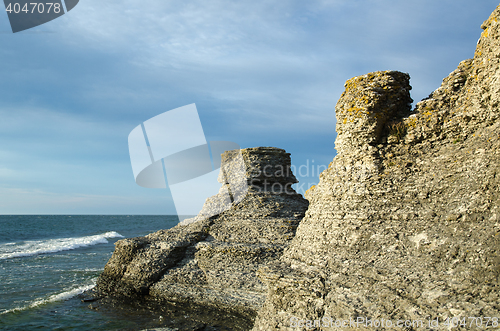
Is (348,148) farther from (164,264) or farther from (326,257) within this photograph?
(164,264)

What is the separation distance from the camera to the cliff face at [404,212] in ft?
19.6

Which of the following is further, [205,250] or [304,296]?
[205,250]

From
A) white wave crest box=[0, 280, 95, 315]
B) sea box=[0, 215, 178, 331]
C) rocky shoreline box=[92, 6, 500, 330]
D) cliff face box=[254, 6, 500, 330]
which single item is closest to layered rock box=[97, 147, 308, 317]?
rocky shoreline box=[92, 6, 500, 330]

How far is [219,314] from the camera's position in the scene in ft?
34.8

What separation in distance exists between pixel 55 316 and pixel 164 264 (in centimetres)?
412

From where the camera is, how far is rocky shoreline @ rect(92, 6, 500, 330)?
6000mm

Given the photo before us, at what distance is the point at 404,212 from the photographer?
7523mm

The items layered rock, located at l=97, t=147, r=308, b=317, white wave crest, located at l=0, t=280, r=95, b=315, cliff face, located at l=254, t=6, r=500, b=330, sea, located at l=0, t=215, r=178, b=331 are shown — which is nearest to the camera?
cliff face, located at l=254, t=6, r=500, b=330

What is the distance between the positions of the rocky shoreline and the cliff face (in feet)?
0.08

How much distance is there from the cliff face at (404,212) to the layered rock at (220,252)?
316 centimetres

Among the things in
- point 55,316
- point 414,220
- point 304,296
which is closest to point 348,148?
point 414,220

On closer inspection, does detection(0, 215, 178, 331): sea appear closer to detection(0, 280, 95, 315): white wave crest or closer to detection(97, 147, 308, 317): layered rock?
detection(0, 280, 95, 315): white wave crest

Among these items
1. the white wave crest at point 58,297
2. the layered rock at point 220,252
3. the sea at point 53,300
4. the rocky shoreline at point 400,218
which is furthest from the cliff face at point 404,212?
the white wave crest at point 58,297

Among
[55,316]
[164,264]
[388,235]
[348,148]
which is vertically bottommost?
[55,316]
